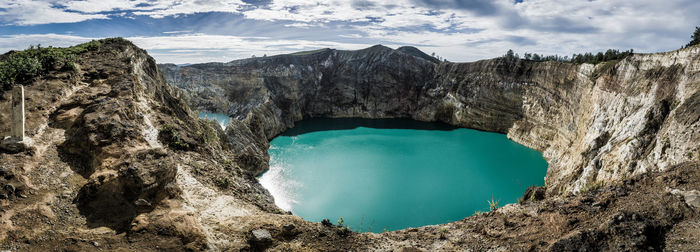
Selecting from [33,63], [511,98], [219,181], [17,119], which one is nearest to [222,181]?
[219,181]

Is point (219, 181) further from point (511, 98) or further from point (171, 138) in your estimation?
point (511, 98)

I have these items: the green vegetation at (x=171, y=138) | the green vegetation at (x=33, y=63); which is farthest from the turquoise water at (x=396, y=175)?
the green vegetation at (x=33, y=63)

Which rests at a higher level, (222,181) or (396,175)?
(222,181)

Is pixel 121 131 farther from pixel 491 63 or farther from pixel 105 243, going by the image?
pixel 491 63

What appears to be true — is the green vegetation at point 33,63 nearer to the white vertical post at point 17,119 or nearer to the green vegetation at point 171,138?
the white vertical post at point 17,119

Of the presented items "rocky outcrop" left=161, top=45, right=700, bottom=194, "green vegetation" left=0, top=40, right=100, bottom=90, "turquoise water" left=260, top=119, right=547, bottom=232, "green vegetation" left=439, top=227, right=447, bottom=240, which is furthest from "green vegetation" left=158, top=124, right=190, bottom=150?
"rocky outcrop" left=161, top=45, right=700, bottom=194

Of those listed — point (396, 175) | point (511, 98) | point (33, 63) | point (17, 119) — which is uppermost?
point (33, 63)
